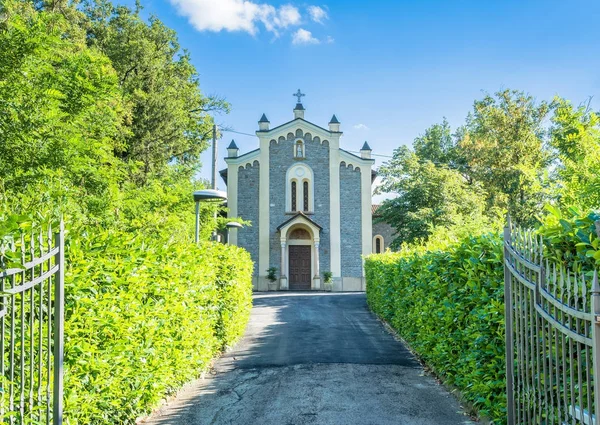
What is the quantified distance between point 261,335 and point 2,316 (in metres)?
8.32

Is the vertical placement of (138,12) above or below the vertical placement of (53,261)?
above

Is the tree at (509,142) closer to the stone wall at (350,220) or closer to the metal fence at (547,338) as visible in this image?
the stone wall at (350,220)

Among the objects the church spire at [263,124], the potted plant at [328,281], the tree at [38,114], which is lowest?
the potted plant at [328,281]

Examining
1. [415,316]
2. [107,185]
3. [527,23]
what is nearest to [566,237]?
[415,316]

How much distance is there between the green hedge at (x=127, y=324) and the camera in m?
3.46

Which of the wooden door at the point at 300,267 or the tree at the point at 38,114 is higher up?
the tree at the point at 38,114

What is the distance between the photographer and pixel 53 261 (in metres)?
3.21

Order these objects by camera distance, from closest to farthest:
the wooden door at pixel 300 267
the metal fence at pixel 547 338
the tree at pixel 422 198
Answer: the metal fence at pixel 547 338 < the tree at pixel 422 198 < the wooden door at pixel 300 267

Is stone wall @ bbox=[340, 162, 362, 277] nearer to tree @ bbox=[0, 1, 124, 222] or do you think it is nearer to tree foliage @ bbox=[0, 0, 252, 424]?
tree foliage @ bbox=[0, 0, 252, 424]

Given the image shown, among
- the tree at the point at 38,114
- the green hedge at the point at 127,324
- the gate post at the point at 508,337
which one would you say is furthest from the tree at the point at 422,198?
the gate post at the point at 508,337

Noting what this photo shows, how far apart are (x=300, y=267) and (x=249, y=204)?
4920mm

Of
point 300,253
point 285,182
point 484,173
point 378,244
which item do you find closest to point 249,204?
point 285,182

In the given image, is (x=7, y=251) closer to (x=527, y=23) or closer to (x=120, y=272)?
(x=120, y=272)

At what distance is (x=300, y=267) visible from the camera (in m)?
27.4
